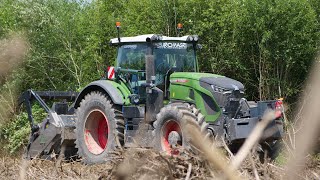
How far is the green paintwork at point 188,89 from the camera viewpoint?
8789 millimetres

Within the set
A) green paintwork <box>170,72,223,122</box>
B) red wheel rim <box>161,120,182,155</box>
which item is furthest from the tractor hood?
red wheel rim <box>161,120,182,155</box>

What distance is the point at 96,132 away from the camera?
1016cm

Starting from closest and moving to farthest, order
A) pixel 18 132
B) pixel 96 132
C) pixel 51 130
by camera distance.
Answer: pixel 51 130 → pixel 96 132 → pixel 18 132

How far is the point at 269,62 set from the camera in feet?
51.2

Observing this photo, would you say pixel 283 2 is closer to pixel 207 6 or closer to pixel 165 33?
pixel 207 6

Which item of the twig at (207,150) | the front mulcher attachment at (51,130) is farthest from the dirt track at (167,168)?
the front mulcher attachment at (51,130)

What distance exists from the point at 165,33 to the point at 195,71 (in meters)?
7.73

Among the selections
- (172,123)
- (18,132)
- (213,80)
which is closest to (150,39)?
(213,80)

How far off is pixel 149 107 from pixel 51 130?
1.95m

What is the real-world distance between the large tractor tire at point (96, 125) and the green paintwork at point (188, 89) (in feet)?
A: 3.40

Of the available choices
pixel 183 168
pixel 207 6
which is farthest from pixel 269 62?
pixel 183 168

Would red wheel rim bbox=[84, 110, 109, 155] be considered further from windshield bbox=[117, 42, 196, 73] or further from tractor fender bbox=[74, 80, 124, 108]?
windshield bbox=[117, 42, 196, 73]

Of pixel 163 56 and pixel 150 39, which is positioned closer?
pixel 150 39

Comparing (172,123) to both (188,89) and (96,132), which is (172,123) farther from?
(96,132)
